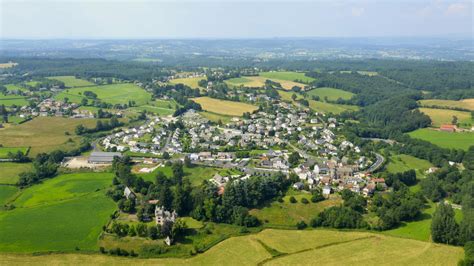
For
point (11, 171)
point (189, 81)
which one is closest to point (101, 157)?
point (11, 171)

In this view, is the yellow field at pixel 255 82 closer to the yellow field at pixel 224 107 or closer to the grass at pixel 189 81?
the grass at pixel 189 81

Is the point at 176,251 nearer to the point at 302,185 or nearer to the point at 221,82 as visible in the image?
the point at 302,185

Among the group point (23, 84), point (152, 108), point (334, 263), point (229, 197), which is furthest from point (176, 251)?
point (23, 84)

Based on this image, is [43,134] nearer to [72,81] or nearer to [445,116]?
[72,81]

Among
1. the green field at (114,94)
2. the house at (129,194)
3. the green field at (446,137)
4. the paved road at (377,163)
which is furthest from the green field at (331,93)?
the house at (129,194)

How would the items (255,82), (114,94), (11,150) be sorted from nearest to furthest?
1. (11,150)
2. (114,94)
3. (255,82)
